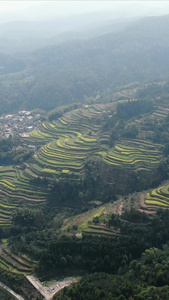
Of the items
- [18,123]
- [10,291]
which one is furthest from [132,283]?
[18,123]

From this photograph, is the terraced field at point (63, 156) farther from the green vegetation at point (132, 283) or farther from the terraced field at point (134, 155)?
the green vegetation at point (132, 283)

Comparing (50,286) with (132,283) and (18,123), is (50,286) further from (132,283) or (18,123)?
(18,123)

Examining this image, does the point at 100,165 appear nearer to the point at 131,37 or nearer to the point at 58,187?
the point at 58,187

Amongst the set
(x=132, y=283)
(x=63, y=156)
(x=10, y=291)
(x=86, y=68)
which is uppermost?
(x=86, y=68)

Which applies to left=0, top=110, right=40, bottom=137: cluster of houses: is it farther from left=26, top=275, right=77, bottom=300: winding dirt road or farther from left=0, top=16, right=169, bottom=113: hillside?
left=26, top=275, right=77, bottom=300: winding dirt road

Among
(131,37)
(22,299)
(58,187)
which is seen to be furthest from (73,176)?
(131,37)

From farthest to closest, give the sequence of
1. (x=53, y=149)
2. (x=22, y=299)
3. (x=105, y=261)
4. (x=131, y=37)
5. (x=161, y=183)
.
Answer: (x=131, y=37), (x=53, y=149), (x=161, y=183), (x=105, y=261), (x=22, y=299)

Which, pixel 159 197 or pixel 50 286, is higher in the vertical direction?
pixel 159 197

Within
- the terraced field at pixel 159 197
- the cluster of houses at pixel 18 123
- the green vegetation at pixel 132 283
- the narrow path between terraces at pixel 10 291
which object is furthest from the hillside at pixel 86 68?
the narrow path between terraces at pixel 10 291
